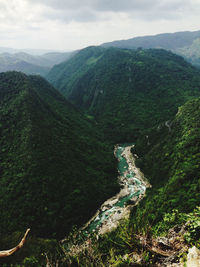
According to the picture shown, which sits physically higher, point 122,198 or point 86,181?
point 86,181

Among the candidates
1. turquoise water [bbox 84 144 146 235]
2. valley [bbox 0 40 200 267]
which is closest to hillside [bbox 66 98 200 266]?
valley [bbox 0 40 200 267]

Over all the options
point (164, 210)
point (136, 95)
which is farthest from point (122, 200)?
point (136, 95)

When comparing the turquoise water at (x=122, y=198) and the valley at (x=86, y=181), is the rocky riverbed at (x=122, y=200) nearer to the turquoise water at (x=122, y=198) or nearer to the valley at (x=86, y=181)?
the turquoise water at (x=122, y=198)

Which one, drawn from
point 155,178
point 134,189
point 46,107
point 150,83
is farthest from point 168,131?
point 150,83

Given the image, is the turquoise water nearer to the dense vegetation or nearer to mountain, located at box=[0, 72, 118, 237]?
mountain, located at box=[0, 72, 118, 237]

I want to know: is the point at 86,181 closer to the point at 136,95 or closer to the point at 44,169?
the point at 44,169

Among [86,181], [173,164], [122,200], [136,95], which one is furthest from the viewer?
[136,95]

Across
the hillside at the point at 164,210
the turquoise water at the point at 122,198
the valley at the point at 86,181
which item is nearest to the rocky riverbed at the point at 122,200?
the turquoise water at the point at 122,198

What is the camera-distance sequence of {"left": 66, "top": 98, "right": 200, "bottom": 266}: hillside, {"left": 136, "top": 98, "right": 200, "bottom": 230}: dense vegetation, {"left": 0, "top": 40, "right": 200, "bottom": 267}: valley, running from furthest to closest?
1. {"left": 136, "top": 98, "right": 200, "bottom": 230}: dense vegetation
2. {"left": 0, "top": 40, "right": 200, "bottom": 267}: valley
3. {"left": 66, "top": 98, "right": 200, "bottom": 266}: hillside
